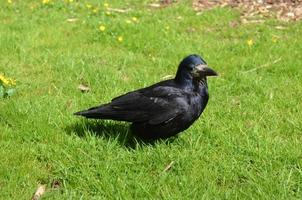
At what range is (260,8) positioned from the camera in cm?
922

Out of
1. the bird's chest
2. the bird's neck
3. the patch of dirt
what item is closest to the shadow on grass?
the bird's chest

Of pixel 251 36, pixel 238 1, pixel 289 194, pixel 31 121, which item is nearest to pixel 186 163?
pixel 289 194

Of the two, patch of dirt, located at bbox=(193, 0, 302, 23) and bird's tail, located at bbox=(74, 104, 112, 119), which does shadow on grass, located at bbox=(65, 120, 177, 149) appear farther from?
patch of dirt, located at bbox=(193, 0, 302, 23)

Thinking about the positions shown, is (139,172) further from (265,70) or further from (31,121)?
(265,70)

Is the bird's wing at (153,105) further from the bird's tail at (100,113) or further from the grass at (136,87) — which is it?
the grass at (136,87)

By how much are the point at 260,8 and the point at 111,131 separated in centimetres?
512

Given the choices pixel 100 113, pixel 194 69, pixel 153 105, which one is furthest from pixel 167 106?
pixel 100 113

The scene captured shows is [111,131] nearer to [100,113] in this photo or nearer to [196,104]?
[100,113]

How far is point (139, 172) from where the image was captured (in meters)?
4.34

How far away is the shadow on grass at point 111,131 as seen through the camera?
479 cm

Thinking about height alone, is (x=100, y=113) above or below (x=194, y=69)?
below

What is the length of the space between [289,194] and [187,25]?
493cm

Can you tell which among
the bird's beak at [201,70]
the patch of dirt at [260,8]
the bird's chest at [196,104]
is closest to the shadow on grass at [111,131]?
the bird's chest at [196,104]

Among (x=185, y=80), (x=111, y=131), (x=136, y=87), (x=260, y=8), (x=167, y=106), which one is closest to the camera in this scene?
(x=167, y=106)
